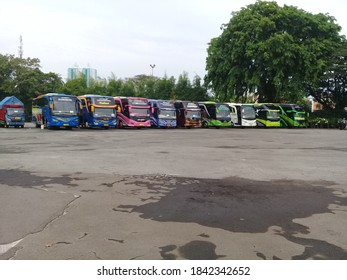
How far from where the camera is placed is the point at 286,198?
6.09 meters

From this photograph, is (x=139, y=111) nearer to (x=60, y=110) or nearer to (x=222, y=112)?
(x=60, y=110)

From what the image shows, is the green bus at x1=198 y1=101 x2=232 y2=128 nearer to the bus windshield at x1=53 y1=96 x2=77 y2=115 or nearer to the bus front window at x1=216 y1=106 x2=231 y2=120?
the bus front window at x1=216 y1=106 x2=231 y2=120

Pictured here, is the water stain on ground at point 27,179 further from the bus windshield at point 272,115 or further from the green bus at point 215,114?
the bus windshield at point 272,115

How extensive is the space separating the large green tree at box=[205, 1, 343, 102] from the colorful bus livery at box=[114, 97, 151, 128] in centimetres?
1129

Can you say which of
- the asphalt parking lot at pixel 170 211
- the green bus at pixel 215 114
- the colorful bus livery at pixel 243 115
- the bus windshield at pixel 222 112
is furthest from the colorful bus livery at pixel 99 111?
the asphalt parking lot at pixel 170 211

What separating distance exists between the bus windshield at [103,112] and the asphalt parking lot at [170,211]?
2071 centimetres

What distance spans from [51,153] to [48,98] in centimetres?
1817

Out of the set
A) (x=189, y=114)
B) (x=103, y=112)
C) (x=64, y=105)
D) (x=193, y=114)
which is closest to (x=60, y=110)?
(x=64, y=105)

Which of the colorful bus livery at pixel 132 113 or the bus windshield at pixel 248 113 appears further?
the bus windshield at pixel 248 113

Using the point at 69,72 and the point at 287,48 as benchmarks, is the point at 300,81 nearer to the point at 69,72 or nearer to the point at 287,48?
the point at 287,48

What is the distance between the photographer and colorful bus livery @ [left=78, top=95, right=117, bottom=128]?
29859 mm

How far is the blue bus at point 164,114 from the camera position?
33.6 meters

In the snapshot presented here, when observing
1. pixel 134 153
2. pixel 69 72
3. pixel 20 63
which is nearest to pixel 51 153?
pixel 134 153

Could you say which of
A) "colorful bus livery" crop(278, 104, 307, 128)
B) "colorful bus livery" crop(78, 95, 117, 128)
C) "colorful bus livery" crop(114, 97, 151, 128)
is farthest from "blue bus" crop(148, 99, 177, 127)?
"colorful bus livery" crop(278, 104, 307, 128)
